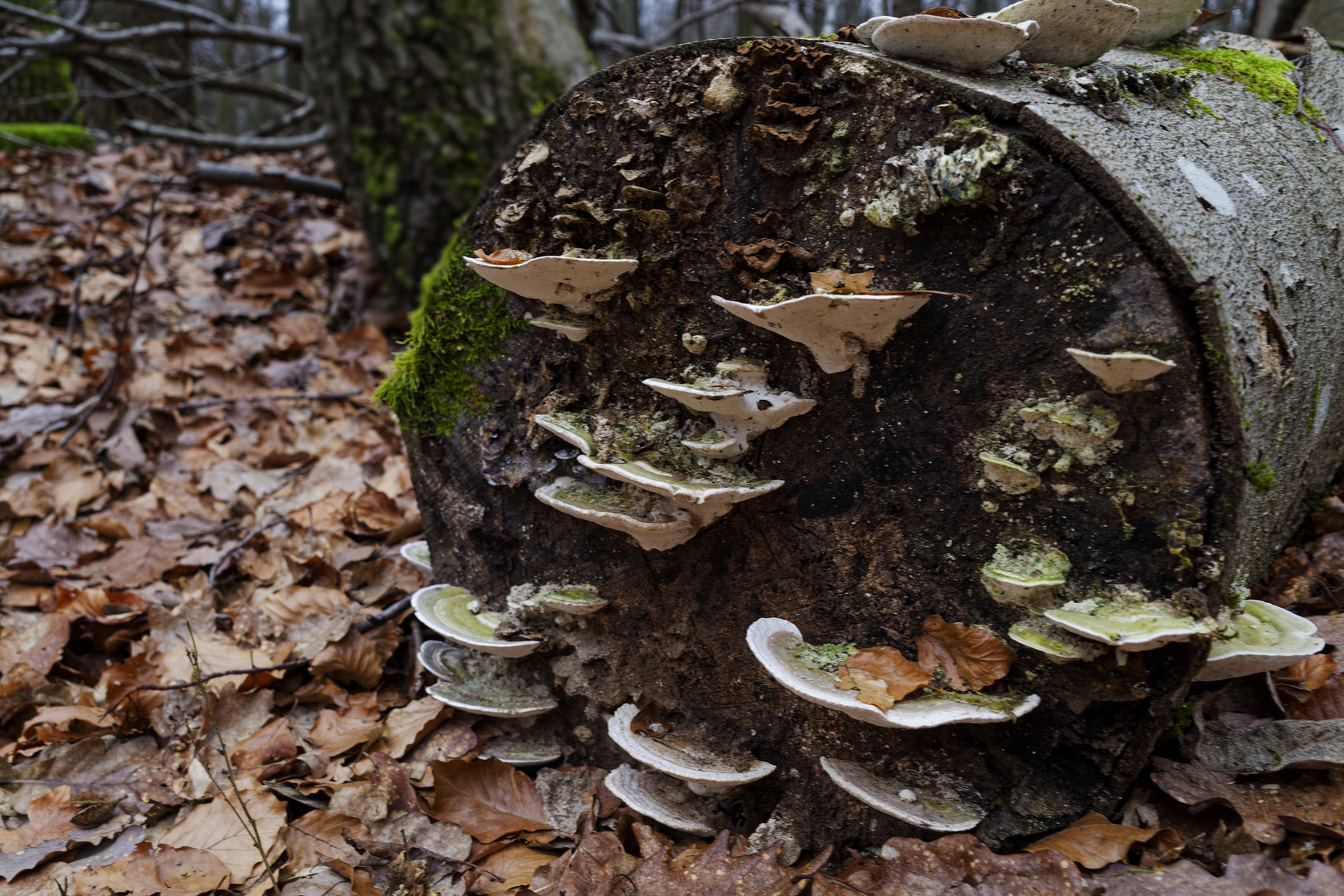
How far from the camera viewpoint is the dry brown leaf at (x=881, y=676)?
1.86 metres

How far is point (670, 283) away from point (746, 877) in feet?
5.85

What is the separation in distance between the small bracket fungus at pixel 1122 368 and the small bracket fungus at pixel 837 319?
37 centimetres

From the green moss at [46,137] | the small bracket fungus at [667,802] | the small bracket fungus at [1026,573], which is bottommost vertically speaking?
the small bracket fungus at [667,802]

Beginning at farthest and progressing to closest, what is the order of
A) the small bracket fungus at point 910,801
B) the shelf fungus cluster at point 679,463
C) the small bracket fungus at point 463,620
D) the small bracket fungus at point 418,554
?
the small bracket fungus at point 418,554, the small bracket fungus at point 463,620, the shelf fungus cluster at point 679,463, the small bracket fungus at point 910,801

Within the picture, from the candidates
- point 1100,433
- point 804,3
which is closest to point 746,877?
point 1100,433

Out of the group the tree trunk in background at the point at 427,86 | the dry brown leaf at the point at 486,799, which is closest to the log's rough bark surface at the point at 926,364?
the dry brown leaf at the point at 486,799

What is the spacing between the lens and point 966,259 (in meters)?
1.87

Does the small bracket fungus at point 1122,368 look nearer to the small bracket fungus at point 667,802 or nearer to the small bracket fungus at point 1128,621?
the small bracket fungus at point 1128,621

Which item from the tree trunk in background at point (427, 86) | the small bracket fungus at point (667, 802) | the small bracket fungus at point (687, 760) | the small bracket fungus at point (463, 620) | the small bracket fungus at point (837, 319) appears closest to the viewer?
the small bracket fungus at point (837, 319)

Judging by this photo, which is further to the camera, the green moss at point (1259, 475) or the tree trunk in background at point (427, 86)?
the tree trunk in background at point (427, 86)

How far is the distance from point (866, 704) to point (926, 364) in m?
0.90

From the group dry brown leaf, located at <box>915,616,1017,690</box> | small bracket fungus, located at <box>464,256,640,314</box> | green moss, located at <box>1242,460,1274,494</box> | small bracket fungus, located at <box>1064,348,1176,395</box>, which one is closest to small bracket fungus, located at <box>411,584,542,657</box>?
small bracket fungus, located at <box>464,256,640,314</box>

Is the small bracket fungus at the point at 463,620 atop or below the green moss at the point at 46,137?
below

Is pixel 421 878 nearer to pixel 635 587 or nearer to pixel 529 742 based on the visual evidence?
pixel 529 742
